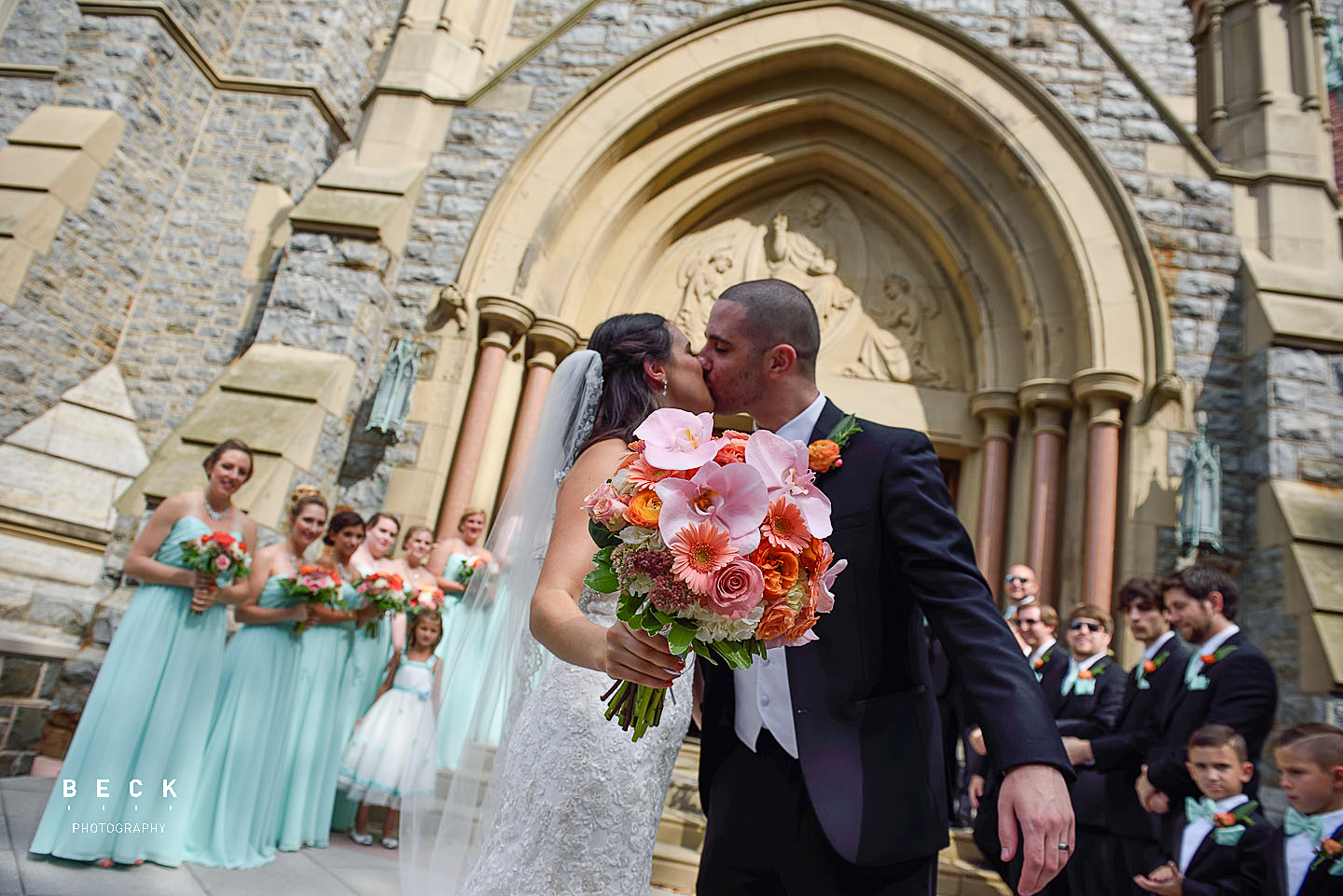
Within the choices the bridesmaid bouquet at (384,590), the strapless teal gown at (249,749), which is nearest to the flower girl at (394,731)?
the bridesmaid bouquet at (384,590)

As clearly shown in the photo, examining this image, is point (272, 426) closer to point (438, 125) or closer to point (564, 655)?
point (438, 125)

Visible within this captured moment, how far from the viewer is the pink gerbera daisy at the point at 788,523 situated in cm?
143

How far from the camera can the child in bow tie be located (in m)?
3.31

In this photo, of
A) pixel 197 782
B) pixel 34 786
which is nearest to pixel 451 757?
pixel 197 782

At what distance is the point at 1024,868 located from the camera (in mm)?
1428

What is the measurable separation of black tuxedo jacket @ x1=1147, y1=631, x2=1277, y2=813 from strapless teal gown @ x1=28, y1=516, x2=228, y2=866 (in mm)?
4856

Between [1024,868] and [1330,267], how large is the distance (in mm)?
8468

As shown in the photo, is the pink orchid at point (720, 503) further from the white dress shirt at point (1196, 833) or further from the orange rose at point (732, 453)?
the white dress shirt at point (1196, 833)

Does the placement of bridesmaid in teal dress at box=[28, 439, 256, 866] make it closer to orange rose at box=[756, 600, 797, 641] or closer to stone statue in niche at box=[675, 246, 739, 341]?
orange rose at box=[756, 600, 797, 641]

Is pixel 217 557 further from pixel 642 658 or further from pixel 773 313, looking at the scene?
pixel 642 658

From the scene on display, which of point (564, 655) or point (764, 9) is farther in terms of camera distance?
point (764, 9)

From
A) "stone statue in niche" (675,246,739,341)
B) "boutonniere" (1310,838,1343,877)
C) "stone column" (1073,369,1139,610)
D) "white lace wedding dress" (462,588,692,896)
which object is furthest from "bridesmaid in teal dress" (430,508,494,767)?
"stone column" (1073,369,1139,610)

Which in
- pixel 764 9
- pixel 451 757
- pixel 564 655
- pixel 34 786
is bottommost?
pixel 34 786

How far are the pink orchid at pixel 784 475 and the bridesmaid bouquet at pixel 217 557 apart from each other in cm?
413
